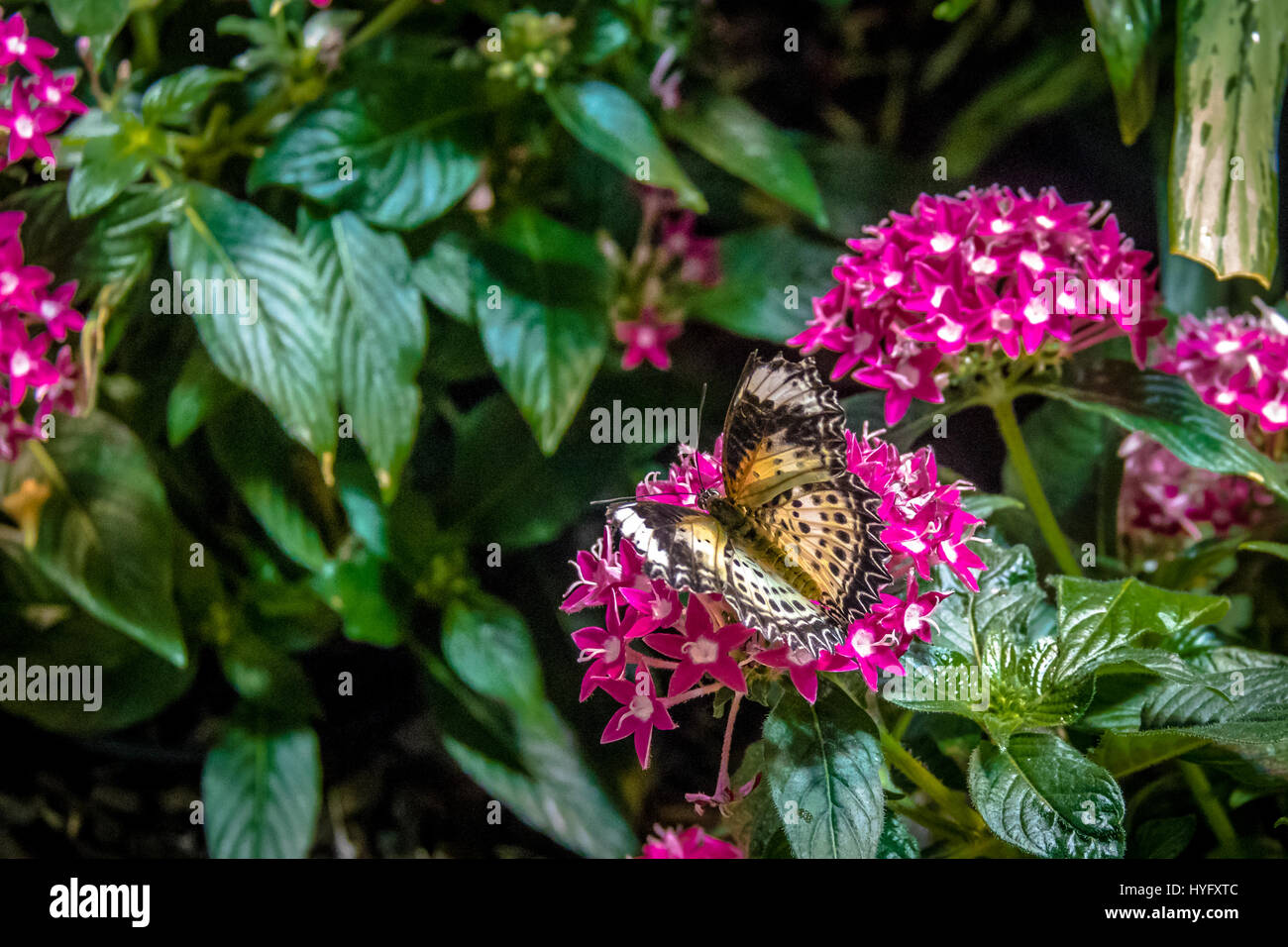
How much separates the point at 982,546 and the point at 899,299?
243mm

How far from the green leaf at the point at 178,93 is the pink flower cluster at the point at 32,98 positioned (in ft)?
0.28

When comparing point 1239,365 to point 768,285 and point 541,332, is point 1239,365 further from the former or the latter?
point 541,332

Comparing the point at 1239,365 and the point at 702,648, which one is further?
the point at 1239,365

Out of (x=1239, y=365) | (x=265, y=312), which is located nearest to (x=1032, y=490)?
(x=1239, y=365)

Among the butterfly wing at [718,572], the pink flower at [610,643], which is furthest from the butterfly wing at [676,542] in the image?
the pink flower at [610,643]

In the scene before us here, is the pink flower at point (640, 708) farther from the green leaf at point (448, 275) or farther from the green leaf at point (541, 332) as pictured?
the green leaf at point (448, 275)

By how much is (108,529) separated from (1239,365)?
1.26 m

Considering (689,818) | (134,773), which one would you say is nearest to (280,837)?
(134,773)

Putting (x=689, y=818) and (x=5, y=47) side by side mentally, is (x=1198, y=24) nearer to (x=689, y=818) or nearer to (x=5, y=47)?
(x=689, y=818)

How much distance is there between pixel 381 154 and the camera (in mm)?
1013

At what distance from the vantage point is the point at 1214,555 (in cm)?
96

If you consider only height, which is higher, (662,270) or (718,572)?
(662,270)

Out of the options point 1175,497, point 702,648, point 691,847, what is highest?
point 1175,497

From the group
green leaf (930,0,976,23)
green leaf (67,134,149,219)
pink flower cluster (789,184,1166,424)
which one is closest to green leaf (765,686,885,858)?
pink flower cluster (789,184,1166,424)
